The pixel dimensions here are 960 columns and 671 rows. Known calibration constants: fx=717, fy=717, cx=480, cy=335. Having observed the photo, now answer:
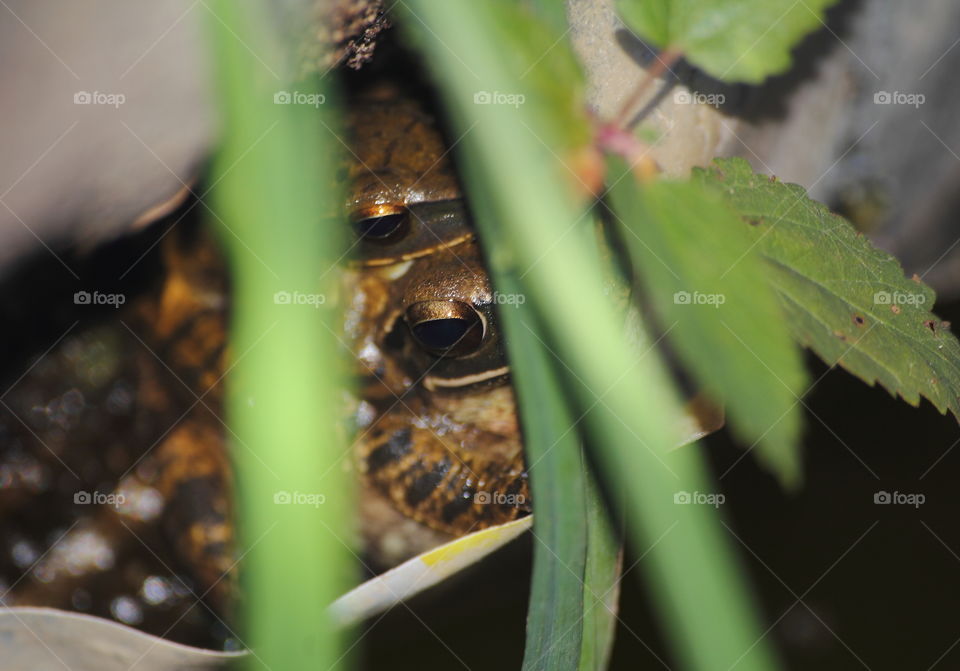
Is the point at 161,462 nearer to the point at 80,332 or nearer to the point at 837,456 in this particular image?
the point at 80,332

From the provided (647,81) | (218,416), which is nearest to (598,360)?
(647,81)

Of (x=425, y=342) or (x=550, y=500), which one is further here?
(x=425, y=342)

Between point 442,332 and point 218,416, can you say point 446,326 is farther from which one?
point 218,416

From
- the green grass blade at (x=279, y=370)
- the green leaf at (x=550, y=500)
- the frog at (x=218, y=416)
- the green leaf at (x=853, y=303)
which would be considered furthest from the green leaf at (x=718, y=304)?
the frog at (x=218, y=416)

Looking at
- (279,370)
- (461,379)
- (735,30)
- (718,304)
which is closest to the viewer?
(279,370)

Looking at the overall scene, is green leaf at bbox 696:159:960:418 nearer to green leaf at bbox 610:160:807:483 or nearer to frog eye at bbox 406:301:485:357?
green leaf at bbox 610:160:807:483

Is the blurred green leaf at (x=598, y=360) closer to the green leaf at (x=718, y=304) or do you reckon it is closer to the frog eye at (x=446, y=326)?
the green leaf at (x=718, y=304)
